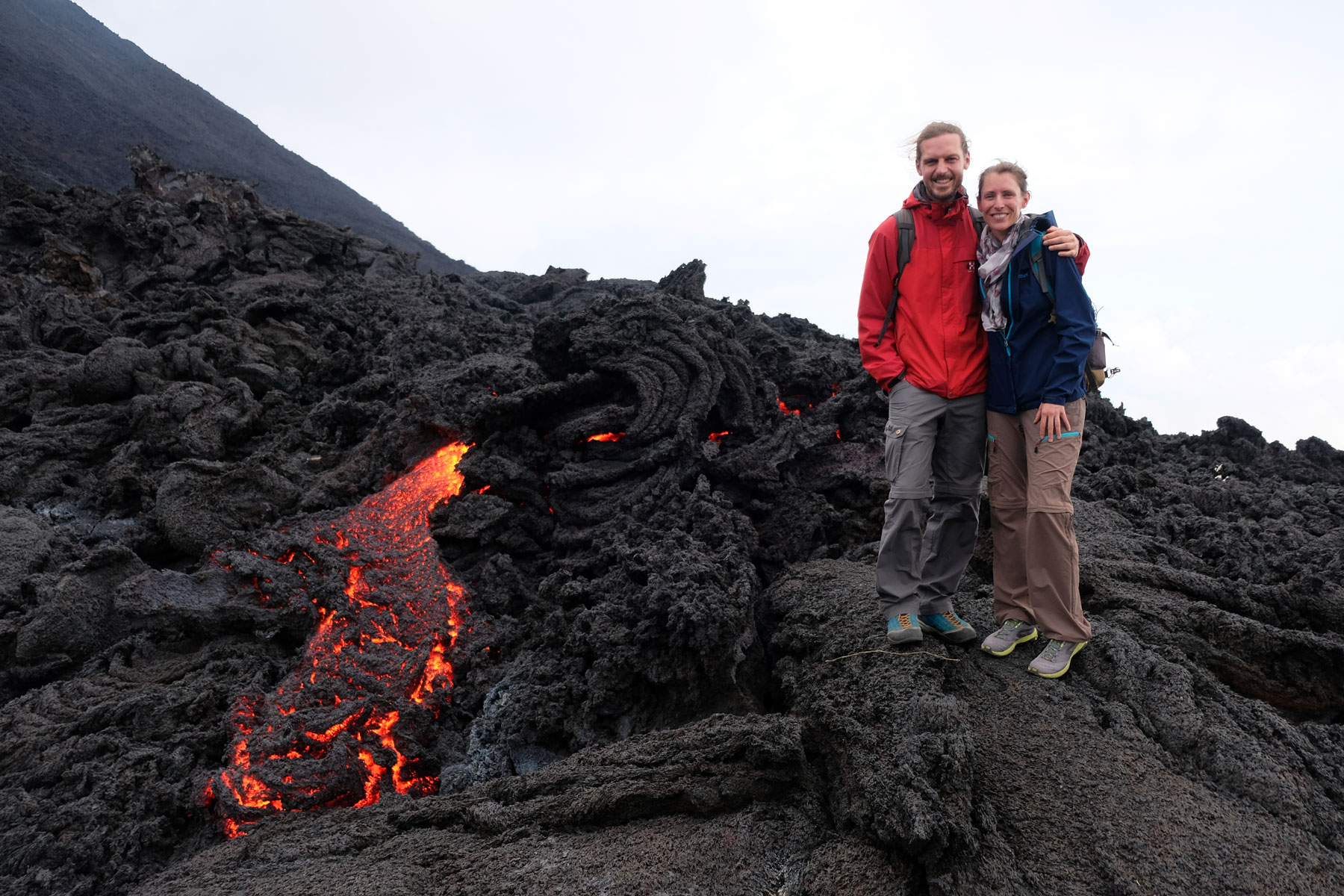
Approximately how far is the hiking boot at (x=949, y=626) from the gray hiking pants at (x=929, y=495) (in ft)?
0.16

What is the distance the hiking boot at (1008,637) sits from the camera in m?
3.98

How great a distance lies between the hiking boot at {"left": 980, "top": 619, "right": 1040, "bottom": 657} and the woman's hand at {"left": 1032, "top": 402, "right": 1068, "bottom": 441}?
1.06 metres

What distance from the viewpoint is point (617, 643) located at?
15.5 ft

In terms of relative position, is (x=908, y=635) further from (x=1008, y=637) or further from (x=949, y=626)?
(x=1008, y=637)

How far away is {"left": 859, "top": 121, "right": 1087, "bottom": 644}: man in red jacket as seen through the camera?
4027mm

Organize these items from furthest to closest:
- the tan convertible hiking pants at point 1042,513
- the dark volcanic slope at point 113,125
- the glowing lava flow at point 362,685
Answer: the dark volcanic slope at point 113,125
the glowing lava flow at point 362,685
the tan convertible hiking pants at point 1042,513

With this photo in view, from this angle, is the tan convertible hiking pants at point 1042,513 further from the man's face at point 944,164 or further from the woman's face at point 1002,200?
the man's face at point 944,164

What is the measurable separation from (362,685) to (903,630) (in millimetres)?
3772

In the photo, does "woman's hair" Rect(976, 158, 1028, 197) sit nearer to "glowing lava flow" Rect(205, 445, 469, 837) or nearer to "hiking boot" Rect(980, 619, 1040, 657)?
"hiking boot" Rect(980, 619, 1040, 657)

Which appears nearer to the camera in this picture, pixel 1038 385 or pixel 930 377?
pixel 1038 385

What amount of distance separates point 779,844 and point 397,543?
4725 millimetres

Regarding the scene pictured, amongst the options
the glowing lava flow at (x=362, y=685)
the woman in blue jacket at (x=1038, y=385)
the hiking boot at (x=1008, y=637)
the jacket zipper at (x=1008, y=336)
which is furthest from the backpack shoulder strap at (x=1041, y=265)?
the glowing lava flow at (x=362, y=685)

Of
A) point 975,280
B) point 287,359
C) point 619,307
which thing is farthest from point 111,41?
point 975,280

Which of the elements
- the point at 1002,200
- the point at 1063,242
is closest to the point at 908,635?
the point at 1063,242
